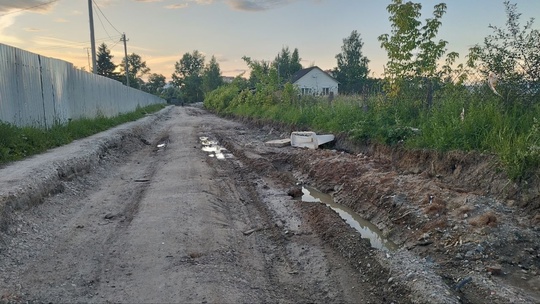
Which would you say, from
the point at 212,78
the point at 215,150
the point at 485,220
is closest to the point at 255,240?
the point at 485,220

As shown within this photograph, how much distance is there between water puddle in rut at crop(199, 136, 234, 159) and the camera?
37.8ft

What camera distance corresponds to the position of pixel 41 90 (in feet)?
40.9

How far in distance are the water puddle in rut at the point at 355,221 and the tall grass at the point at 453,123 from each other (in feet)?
6.30

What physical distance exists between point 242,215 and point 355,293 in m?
2.60

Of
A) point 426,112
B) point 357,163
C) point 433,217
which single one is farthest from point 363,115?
point 433,217

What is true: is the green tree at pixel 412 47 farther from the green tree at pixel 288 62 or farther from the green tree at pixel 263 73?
the green tree at pixel 288 62

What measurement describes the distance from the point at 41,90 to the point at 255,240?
1108 centimetres

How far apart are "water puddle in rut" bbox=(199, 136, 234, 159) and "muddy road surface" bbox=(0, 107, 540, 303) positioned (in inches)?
132

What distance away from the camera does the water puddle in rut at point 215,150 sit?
11512 mm

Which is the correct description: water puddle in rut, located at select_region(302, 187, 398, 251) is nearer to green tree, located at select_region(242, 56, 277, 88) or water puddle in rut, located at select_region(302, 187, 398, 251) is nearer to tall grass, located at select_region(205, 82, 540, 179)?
tall grass, located at select_region(205, 82, 540, 179)

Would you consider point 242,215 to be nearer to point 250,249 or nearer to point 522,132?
point 250,249

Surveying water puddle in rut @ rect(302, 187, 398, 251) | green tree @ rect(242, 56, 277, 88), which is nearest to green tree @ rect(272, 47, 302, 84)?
green tree @ rect(242, 56, 277, 88)

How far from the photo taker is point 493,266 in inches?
147

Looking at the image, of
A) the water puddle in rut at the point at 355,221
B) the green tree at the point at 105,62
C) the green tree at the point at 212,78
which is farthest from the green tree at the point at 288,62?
the water puddle in rut at the point at 355,221
